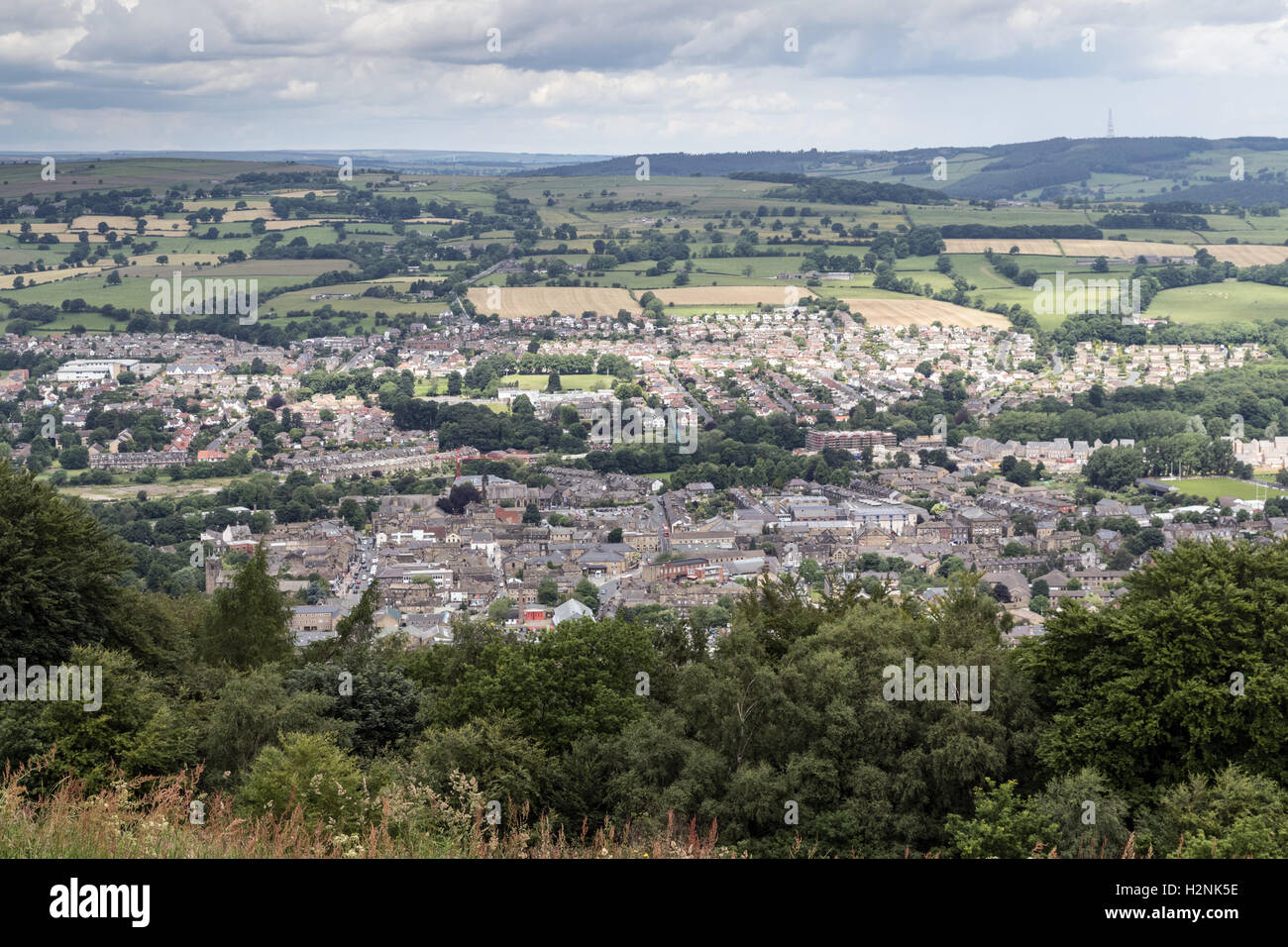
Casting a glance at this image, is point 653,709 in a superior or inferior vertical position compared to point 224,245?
inferior

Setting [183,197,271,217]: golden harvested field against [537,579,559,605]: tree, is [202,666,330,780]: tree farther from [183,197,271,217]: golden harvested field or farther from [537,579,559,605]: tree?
[183,197,271,217]: golden harvested field

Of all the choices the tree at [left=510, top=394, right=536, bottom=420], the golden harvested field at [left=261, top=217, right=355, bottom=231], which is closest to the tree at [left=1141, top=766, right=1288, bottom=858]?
the tree at [left=510, top=394, right=536, bottom=420]

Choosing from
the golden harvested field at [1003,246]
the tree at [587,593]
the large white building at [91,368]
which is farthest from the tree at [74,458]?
the golden harvested field at [1003,246]

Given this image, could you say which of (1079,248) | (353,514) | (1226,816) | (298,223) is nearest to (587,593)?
(353,514)

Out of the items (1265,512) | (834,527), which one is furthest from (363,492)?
(1265,512)

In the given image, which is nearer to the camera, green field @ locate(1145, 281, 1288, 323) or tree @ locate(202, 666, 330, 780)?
tree @ locate(202, 666, 330, 780)

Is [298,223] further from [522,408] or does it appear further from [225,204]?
[522,408]
